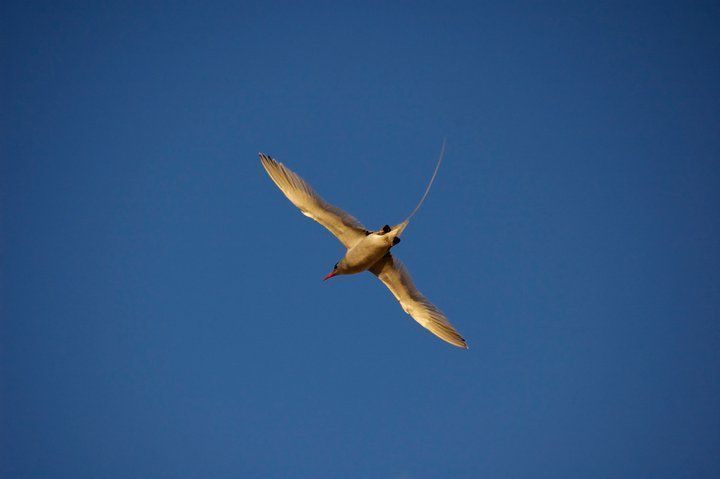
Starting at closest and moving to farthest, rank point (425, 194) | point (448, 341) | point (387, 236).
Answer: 1. point (425, 194)
2. point (387, 236)
3. point (448, 341)

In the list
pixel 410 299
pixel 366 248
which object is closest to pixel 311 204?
pixel 366 248

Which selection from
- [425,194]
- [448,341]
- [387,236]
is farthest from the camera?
[448,341]

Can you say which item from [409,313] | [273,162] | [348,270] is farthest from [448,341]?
[273,162]

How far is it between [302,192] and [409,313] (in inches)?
126

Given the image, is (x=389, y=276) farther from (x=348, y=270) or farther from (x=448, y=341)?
(x=448, y=341)

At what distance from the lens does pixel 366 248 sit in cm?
1177

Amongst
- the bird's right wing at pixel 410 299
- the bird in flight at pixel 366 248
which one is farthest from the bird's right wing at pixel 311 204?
the bird's right wing at pixel 410 299

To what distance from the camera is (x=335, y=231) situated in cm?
1218

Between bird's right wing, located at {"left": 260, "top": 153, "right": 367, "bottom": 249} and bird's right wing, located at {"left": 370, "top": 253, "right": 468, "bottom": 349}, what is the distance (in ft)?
2.81

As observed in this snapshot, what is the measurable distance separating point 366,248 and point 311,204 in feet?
4.23

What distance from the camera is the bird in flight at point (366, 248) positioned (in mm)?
11695

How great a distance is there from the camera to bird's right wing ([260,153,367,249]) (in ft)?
38.4

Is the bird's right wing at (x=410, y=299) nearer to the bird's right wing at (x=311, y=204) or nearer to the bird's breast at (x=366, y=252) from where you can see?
the bird's breast at (x=366, y=252)

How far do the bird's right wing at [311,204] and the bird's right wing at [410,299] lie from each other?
33.7 inches
